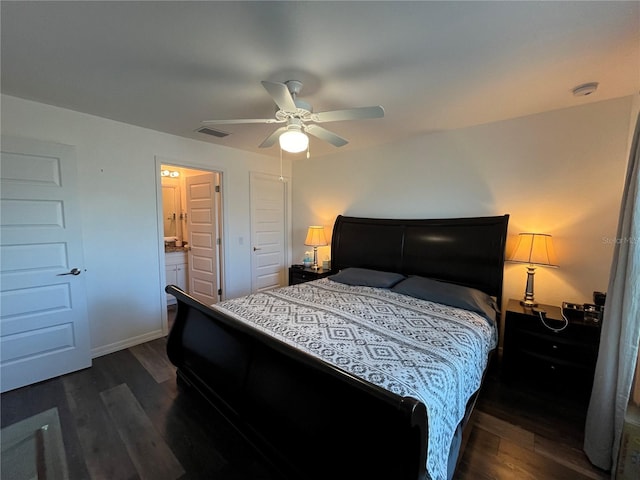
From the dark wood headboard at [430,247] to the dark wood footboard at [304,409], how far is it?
2115 millimetres

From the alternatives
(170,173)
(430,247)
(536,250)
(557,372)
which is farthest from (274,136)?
(170,173)

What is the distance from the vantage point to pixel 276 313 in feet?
7.06

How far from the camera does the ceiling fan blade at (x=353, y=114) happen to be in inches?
66.9

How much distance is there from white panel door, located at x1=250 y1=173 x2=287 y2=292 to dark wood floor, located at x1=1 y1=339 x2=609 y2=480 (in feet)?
6.97

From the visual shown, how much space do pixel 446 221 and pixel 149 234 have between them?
3.44 meters

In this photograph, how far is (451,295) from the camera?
7.95 ft

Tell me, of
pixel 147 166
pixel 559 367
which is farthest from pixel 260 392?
pixel 147 166

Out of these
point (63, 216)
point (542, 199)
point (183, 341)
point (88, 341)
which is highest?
point (542, 199)

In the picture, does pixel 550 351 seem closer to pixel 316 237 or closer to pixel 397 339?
pixel 397 339

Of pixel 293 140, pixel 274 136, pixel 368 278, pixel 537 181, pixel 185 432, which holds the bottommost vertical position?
pixel 185 432

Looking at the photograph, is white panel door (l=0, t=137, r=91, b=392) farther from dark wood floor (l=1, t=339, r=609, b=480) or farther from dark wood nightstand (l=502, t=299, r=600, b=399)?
dark wood nightstand (l=502, t=299, r=600, b=399)

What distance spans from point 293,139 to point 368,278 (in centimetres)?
179

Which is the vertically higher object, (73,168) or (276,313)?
(73,168)

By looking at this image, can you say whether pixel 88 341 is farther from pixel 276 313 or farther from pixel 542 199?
Answer: pixel 542 199
